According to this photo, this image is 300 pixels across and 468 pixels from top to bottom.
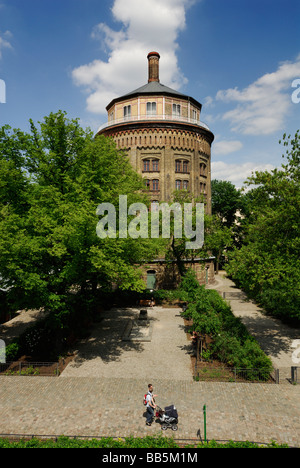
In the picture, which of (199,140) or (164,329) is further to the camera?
(199,140)

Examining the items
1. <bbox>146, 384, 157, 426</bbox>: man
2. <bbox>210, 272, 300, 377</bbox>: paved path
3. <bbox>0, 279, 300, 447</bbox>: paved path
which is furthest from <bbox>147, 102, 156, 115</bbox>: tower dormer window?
<bbox>146, 384, 157, 426</bbox>: man

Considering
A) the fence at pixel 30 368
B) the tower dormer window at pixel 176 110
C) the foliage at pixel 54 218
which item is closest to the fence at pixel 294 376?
the foliage at pixel 54 218

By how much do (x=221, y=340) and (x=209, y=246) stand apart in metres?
14.9

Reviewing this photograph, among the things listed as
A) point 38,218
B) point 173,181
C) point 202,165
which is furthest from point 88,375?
point 202,165

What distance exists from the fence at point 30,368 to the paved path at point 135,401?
1.47ft

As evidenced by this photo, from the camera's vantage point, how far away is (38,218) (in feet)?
44.7

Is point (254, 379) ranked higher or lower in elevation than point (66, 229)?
lower

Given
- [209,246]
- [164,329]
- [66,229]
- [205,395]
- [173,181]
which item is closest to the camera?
[205,395]

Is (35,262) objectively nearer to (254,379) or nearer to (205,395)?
(205,395)

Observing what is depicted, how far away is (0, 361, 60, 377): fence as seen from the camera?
14102 mm

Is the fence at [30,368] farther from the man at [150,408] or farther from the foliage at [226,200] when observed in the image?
the foliage at [226,200]

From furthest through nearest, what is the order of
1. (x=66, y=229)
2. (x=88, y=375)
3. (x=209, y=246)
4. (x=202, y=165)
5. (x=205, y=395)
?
(x=202, y=165) < (x=209, y=246) < (x=88, y=375) < (x=66, y=229) < (x=205, y=395)

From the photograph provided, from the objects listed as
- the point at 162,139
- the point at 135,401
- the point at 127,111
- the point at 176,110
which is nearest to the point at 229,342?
the point at 135,401

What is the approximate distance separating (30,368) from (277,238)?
1450 centimetres
